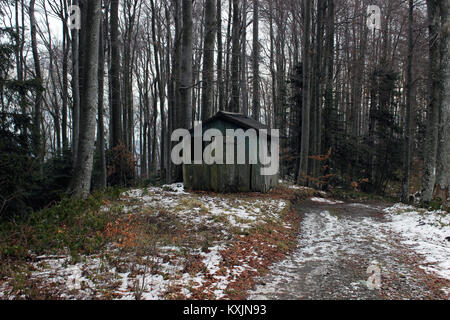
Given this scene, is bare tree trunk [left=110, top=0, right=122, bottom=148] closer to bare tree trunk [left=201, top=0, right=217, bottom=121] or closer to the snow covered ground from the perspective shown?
bare tree trunk [left=201, top=0, right=217, bottom=121]

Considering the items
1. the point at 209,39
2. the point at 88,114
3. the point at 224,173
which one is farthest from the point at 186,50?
the point at 88,114

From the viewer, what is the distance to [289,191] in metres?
14.0

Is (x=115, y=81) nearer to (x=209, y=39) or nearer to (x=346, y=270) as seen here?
(x=209, y=39)

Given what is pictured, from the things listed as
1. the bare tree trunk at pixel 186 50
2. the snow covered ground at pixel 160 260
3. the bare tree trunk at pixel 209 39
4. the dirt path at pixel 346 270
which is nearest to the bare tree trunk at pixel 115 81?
the bare tree trunk at pixel 186 50

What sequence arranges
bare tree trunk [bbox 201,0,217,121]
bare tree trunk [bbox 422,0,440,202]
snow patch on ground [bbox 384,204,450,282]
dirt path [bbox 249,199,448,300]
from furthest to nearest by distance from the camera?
bare tree trunk [bbox 201,0,217,121] < bare tree trunk [bbox 422,0,440,202] < snow patch on ground [bbox 384,204,450,282] < dirt path [bbox 249,199,448,300]

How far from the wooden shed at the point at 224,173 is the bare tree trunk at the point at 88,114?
4663 mm

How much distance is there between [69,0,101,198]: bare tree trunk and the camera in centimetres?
811

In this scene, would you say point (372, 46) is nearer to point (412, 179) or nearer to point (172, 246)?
point (412, 179)

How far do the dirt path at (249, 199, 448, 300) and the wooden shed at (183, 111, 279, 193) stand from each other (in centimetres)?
437

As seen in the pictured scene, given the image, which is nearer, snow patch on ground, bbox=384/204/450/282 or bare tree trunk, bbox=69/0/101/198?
snow patch on ground, bbox=384/204/450/282

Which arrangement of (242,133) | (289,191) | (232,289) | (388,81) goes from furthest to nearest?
(388,81)
(289,191)
(242,133)
(232,289)

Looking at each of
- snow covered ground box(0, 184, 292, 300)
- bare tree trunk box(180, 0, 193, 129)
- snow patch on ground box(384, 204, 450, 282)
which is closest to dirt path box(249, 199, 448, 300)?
snow patch on ground box(384, 204, 450, 282)
